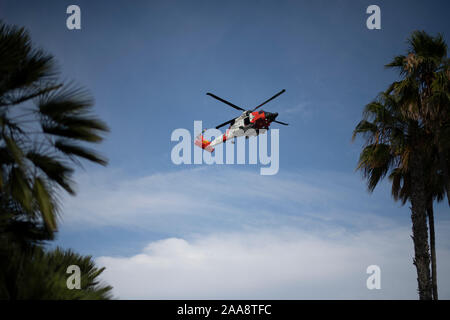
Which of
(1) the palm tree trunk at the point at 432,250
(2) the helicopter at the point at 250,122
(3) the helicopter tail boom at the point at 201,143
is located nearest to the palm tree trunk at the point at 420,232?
(1) the palm tree trunk at the point at 432,250

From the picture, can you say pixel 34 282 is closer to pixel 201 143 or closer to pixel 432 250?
pixel 432 250

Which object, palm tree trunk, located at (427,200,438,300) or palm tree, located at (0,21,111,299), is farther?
palm tree trunk, located at (427,200,438,300)

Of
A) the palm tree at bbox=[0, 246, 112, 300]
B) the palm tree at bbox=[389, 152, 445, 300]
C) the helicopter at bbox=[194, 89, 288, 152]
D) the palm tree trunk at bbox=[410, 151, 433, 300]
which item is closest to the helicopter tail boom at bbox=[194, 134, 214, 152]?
the helicopter at bbox=[194, 89, 288, 152]

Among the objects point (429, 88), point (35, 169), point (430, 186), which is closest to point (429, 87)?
point (429, 88)

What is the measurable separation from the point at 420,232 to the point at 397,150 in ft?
10.8

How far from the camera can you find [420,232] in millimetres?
11594

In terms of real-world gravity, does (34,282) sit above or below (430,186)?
below

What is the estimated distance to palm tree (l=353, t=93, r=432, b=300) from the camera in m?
11.9

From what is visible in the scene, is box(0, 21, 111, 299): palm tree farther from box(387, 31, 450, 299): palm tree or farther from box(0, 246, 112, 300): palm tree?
box(387, 31, 450, 299): palm tree

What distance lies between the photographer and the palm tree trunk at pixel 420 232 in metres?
11.3

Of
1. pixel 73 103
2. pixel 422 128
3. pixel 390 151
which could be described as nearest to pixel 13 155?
pixel 73 103
